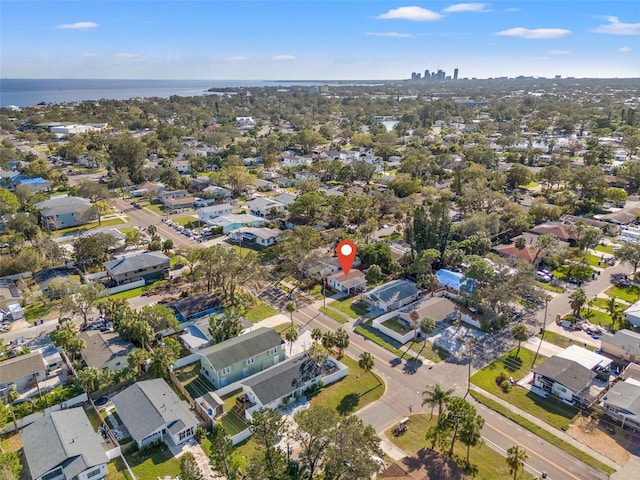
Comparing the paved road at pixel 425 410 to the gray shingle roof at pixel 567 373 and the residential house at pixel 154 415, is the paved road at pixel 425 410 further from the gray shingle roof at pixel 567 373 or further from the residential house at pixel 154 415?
the residential house at pixel 154 415

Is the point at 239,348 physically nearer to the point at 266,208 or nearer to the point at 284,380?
the point at 284,380

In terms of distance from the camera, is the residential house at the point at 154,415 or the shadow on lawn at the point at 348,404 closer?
the residential house at the point at 154,415

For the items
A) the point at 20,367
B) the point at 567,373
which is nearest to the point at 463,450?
the point at 567,373

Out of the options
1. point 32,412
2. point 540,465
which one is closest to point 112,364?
point 32,412

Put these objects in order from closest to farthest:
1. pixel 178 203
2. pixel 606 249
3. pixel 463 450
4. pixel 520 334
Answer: pixel 463 450 < pixel 520 334 < pixel 606 249 < pixel 178 203

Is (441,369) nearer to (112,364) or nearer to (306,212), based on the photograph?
(112,364)

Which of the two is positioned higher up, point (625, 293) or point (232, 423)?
point (625, 293)

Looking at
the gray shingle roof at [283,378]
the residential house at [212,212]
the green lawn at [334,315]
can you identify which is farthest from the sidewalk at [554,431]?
the residential house at [212,212]
